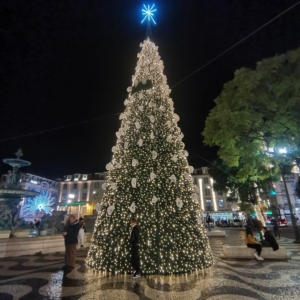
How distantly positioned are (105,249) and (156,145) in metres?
3.86

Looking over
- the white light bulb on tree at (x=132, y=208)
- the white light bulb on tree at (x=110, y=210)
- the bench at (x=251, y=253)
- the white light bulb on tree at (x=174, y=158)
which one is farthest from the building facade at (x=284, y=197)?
the white light bulb on tree at (x=110, y=210)

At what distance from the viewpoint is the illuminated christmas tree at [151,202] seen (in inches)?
237

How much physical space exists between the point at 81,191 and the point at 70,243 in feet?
186

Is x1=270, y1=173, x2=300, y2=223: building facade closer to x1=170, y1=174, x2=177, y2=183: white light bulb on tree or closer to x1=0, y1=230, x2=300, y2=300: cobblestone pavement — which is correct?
x1=0, y1=230, x2=300, y2=300: cobblestone pavement

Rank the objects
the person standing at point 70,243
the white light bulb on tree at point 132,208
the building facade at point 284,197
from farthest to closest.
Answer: the building facade at point 284,197, the person standing at point 70,243, the white light bulb on tree at point 132,208

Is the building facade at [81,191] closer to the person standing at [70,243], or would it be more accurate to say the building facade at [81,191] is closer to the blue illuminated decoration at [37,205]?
the blue illuminated decoration at [37,205]

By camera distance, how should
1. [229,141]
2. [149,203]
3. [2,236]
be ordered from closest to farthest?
[149,203] → [2,236] → [229,141]

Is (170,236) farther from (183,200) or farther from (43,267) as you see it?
(43,267)

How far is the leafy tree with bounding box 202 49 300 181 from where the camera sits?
9.34 meters

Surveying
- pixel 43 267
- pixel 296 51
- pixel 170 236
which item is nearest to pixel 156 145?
pixel 170 236

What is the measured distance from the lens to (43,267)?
23.0ft

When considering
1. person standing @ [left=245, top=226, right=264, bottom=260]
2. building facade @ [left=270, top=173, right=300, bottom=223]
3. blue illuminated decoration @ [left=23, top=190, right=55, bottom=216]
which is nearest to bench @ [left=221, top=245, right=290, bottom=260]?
person standing @ [left=245, top=226, right=264, bottom=260]

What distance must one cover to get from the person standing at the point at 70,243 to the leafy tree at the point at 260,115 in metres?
9.80

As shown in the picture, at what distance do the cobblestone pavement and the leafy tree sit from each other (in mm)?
6806
